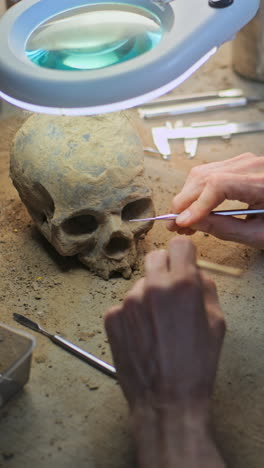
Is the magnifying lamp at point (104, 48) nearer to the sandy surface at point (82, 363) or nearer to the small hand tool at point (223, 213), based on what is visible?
the small hand tool at point (223, 213)

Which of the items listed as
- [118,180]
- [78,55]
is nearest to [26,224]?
[118,180]

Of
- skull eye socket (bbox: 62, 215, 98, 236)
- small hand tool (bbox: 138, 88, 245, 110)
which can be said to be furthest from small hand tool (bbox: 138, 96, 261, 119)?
skull eye socket (bbox: 62, 215, 98, 236)

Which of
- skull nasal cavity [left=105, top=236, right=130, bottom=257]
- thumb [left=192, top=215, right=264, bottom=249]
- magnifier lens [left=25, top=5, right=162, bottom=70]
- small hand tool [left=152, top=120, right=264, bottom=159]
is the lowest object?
small hand tool [left=152, top=120, right=264, bottom=159]

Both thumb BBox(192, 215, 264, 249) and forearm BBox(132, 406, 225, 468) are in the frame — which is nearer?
forearm BBox(132, 406, 225, 468)

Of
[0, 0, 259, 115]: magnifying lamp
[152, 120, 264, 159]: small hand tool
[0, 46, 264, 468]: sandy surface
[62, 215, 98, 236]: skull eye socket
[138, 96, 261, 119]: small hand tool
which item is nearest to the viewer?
[0, 0, 259, 115]: magnifying lamp

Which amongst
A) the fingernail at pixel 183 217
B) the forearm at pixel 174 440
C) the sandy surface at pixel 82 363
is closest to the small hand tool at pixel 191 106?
the sandy surface at pixel 82 363

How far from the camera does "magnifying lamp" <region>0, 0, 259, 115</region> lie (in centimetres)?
116

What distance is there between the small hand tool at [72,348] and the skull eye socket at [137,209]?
382mm

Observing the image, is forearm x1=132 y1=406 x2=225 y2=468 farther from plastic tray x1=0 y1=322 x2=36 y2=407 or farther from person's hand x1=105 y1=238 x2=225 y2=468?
plastic tray x1=0 y1=322 x2=36 y2=407

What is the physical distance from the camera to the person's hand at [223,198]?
1.53m

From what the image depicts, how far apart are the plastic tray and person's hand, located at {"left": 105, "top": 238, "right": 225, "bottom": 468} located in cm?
29

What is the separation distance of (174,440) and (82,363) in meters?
0.45

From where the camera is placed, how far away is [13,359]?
4.56ft

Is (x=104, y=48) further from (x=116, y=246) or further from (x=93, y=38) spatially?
(x=116, y=246)
